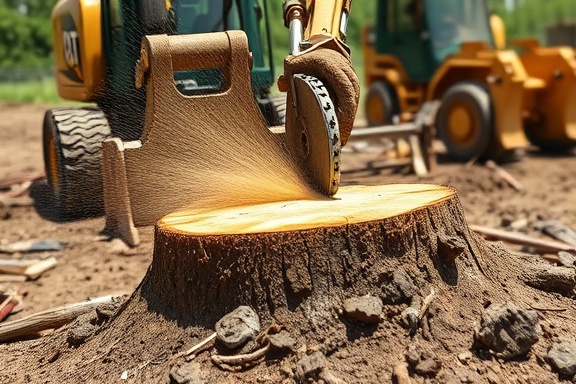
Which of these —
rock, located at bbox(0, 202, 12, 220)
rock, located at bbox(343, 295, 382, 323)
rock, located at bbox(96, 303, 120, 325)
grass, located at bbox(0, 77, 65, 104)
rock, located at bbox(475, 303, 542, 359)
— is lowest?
grass, located at bbox(0, 77, 65, 104)

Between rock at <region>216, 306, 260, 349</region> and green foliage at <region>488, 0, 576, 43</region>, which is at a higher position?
rock at <region>216, 306, 260, 349</region>

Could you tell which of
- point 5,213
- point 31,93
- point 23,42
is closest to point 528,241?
point 5,213

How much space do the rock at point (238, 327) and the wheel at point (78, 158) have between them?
3313 mm

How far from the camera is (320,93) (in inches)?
142

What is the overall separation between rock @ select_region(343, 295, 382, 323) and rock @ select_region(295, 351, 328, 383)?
205mm

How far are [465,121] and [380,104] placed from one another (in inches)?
76.5

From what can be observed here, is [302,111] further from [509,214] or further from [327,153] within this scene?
[509,214]

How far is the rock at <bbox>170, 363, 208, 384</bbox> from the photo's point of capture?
9.14 ft

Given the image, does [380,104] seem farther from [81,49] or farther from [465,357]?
[465,357]

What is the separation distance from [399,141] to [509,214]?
3.24 m

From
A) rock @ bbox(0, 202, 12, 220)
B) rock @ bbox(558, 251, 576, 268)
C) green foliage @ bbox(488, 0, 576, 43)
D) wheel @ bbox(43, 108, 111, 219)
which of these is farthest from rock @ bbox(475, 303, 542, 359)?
green foliage @ bbox(488, 0, 576, 43)

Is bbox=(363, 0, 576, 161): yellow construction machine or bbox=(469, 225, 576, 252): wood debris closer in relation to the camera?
bbox=(469, 225, 576, 252): wood debris

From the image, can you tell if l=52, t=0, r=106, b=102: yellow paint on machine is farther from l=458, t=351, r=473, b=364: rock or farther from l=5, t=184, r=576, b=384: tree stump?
l=458, t=351, r=473, b=364: rock

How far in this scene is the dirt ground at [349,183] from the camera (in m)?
3.46
